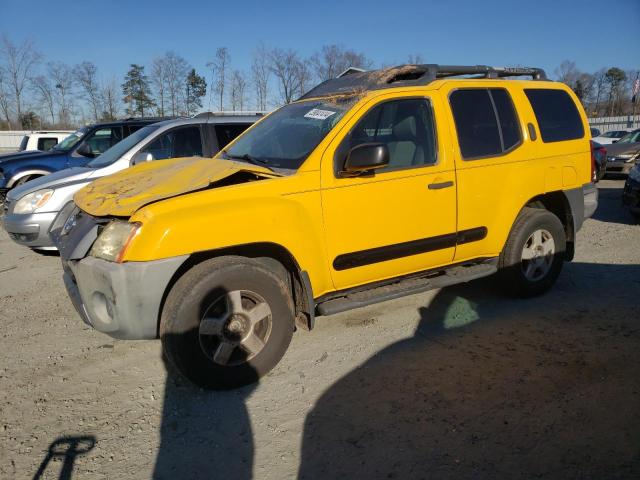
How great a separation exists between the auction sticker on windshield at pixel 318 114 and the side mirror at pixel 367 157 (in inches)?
22.5

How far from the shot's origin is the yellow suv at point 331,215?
9.64 feet

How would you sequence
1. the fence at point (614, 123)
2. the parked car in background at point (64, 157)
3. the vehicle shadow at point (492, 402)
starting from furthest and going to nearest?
the fence at point (614, 123), the parked car in background at point (64, 157), the vehicle shadow at point (492, 402)

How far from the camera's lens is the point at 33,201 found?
5887mm

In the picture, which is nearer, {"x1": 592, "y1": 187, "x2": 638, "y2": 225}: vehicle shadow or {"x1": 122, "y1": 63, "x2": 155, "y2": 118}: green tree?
{"x1": 592, "y1": 187, "x2": 638, "y2": 225}: vehicle shadow

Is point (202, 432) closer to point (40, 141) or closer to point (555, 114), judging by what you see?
point (555, 114)

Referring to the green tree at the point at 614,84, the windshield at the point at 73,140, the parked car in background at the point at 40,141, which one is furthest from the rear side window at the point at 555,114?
the green tree at the point at 614,84

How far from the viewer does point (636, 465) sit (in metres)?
2.40

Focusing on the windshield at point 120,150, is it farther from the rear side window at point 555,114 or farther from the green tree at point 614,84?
the green tree at point 614,84

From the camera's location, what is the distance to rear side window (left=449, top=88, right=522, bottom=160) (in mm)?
4020

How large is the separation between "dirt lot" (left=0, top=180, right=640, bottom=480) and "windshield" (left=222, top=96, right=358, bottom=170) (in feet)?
4.95

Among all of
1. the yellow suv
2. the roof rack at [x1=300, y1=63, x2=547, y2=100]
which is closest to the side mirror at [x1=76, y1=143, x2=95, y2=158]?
the yellow suv

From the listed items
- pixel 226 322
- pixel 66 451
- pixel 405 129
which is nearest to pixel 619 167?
pixel 405 129

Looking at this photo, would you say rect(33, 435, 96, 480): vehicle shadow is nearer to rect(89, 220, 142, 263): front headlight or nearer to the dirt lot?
the dirt lot

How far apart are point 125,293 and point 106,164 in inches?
164
